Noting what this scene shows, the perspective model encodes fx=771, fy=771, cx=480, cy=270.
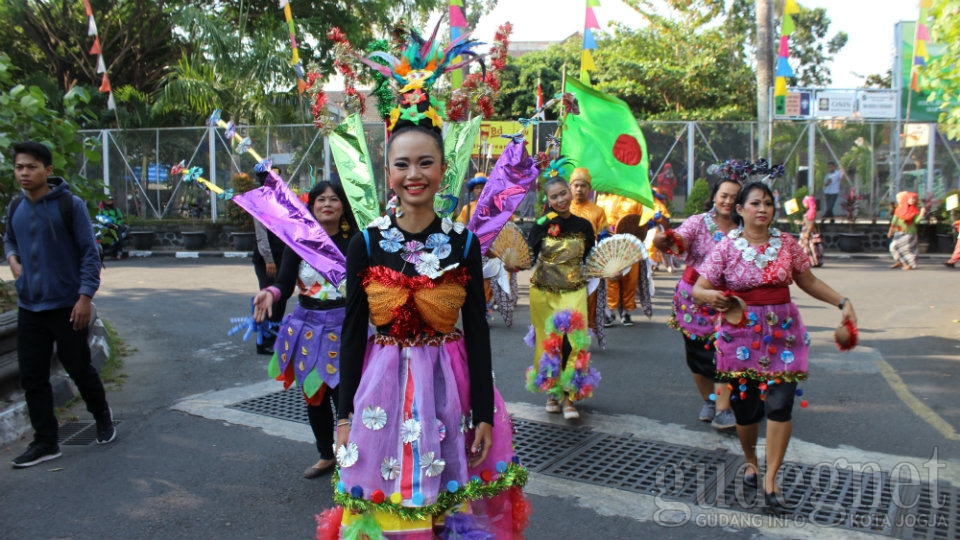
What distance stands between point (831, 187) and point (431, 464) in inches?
774

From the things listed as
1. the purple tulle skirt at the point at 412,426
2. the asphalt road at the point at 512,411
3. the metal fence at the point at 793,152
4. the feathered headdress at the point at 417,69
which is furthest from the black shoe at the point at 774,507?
the metal fence at the point at 793,152

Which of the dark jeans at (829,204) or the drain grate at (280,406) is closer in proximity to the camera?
the drain grate at (280,406)

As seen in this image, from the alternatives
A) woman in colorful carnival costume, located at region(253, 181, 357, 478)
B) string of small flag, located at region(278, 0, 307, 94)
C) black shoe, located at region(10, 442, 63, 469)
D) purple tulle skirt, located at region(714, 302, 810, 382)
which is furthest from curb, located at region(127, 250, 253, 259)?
purple tulle skirt, located at region(714, 302, 810, 382)

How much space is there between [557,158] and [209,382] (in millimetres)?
3772

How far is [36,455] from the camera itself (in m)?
4.96

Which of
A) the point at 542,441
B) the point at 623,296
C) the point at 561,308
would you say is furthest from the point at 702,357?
the point at 623,296

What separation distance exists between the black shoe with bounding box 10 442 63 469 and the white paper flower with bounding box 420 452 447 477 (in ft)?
11.4

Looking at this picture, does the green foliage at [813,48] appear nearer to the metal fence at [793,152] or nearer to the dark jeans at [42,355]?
the metal fence at [793,152]

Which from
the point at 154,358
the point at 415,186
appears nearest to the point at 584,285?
the point at 415,186

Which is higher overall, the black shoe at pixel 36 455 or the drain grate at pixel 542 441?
the black shoe at pixel 36 455

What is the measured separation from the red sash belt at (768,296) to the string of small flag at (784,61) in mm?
14277

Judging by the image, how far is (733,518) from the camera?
4.11m

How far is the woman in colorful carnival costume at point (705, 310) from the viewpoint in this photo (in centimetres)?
558

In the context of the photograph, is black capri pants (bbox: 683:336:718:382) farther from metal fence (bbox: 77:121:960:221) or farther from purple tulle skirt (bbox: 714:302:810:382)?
metal fence (bbox: 77:121:960:221)
